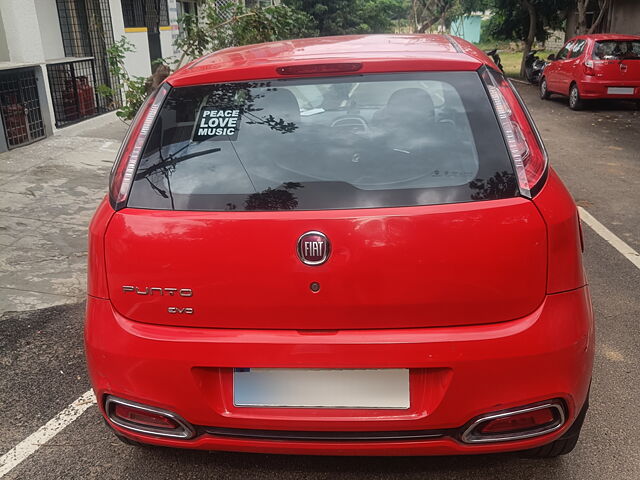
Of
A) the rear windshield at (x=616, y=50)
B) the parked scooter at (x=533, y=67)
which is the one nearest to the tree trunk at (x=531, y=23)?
the parked scooter at (x=533, y=67)

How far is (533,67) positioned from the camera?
19578 mm

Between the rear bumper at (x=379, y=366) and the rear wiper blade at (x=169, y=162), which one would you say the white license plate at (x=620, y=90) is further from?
the rear wiper blade at (x=169, y=162)

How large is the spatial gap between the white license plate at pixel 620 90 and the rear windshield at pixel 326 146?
12.5 metres

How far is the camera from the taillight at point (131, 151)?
2.23m

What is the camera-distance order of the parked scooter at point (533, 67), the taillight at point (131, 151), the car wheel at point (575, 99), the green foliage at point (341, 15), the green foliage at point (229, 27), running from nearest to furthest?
1. the taillight at point (131, 151)
2. the green foliage at point (229, 27)
3. the car wheel at point (575, 99)
4. the parked scooter at point (533, 67)
5. the green foliage at point (341, 15)

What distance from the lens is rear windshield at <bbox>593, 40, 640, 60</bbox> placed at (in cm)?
1315

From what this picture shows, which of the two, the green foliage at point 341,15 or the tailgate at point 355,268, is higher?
the tailgate at point 355,268

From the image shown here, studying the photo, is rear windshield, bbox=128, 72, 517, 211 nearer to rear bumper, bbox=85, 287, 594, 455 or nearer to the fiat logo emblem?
the fiat logo emblem

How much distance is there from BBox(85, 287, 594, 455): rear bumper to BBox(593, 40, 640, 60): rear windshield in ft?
42.2

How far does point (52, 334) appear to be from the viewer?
3926 millimetres

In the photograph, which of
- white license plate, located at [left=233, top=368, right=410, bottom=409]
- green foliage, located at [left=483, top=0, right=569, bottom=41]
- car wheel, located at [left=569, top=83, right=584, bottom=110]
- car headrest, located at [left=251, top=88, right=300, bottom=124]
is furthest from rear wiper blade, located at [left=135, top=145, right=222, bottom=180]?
green foliage, located at [left=483, top=0, right=569, bottom=41]

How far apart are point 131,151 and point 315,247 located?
2.74 ft

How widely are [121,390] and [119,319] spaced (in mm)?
250

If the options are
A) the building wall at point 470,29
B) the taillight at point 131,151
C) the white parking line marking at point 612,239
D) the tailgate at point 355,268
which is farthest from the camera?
the building wall at point 470,29
